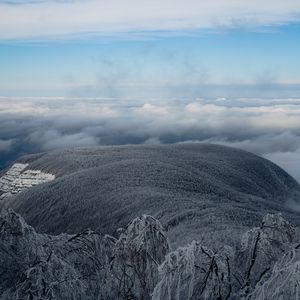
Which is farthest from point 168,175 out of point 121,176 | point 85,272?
point 85,272

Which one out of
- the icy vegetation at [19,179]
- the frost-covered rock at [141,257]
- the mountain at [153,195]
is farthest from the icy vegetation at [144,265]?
the icy vegetation at [19,179]

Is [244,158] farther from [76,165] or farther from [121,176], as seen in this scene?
[121,176]

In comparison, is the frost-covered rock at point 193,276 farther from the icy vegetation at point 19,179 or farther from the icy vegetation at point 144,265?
the icy vegetation at point 19,179

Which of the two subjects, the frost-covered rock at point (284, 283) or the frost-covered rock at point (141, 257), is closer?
the frost-covered rock at point (284, 283)

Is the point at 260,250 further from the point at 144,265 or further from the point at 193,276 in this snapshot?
the point at 144,265

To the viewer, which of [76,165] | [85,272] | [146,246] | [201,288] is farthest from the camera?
[76,165]
